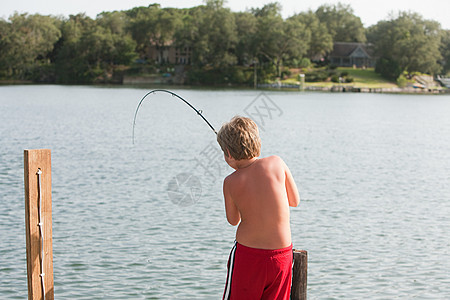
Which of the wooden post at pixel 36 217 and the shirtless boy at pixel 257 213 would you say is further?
the wooden post at pixel 36 217

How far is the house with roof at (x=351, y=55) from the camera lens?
113938 millimetres

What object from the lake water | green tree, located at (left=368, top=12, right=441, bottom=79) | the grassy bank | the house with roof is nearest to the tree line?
green tree, located at (left=368, top=12, right=441, bottom=79)

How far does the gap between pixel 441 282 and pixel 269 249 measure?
18.7ft

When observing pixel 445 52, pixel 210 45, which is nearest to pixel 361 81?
pixel 445 52

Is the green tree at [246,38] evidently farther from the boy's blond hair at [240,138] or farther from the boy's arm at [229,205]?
the boy's blond hair at [240,138]

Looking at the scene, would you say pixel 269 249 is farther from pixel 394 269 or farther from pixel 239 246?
pixel 394 269

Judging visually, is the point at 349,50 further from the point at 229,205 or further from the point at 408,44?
the point at 229,205

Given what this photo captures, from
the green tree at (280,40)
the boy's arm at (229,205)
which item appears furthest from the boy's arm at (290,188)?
the green tree at (280,40)

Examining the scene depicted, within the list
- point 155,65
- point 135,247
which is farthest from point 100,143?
point 155,65

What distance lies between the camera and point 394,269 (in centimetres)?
941

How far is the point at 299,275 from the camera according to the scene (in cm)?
503

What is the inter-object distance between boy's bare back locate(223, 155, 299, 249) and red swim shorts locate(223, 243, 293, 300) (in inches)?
2.2

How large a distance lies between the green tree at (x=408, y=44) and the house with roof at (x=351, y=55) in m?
2.68

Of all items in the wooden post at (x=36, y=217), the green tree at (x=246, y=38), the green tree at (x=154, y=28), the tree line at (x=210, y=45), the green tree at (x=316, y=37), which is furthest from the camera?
the green tree at (x=154, y=28)
